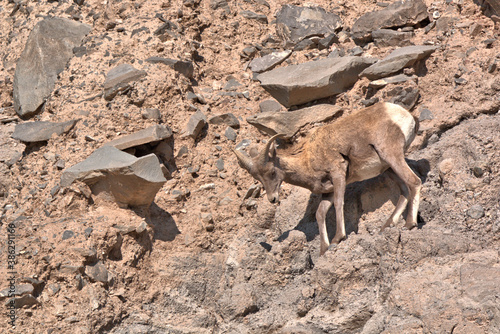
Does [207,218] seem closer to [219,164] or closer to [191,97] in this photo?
[219,164]

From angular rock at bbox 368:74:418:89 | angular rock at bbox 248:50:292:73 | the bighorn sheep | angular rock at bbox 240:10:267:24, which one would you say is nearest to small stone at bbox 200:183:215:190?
the bighorn sheep

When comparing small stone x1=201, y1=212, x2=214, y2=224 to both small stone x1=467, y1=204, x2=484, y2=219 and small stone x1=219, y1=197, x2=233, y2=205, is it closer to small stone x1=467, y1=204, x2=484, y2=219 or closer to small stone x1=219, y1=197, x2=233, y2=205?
small stone x1=219, y1=197, x2=233, y2=205

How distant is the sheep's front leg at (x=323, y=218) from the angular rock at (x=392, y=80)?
2.60 metres

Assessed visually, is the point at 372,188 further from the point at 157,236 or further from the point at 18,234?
the point at 18,234

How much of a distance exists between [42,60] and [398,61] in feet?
23.2

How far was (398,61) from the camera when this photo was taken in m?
10.5

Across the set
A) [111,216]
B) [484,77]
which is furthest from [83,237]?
[484,77]

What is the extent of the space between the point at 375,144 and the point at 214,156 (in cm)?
357

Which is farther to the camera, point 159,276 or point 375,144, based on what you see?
point 159,276

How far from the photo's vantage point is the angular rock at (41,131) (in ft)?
36.0

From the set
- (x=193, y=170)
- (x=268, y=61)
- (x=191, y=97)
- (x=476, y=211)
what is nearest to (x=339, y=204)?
(x=476, y=211)

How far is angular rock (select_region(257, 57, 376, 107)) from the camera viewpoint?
10.8 metres

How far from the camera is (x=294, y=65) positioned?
11453 millimetres

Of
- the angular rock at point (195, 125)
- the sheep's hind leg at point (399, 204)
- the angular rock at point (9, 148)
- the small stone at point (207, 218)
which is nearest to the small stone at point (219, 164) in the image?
the angular rock at point (195, 125)
